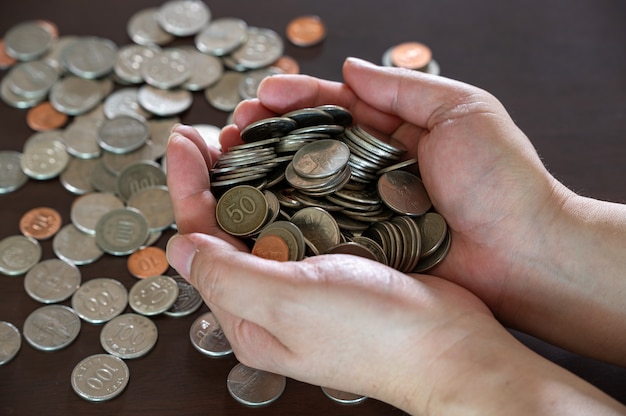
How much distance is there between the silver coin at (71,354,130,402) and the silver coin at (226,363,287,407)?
206 millimetres

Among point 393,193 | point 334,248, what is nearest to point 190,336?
point 334,248

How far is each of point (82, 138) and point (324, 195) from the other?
75 centimetres

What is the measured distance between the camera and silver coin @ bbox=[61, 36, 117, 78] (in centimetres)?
195

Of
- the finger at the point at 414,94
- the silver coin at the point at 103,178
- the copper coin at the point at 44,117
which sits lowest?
the silver coin at the point at 103,178

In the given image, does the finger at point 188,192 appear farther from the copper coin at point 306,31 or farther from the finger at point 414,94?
the copper coin at point 306,31

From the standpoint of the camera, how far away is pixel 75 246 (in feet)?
5.24

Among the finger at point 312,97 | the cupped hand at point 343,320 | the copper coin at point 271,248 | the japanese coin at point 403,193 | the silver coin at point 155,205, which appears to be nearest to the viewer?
the cupped hand at point 343,320

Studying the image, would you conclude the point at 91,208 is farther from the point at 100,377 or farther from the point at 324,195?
the point at 324,195

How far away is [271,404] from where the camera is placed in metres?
1.33

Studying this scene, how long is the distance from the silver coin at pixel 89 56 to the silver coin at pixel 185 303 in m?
0.75

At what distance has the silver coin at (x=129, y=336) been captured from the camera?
4.65ft

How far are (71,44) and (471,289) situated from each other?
51.2 inches

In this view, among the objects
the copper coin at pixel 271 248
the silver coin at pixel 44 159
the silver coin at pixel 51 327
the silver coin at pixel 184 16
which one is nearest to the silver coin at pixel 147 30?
the silver coin at pixel 184 16

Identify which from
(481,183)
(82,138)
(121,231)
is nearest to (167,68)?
(82,138)
